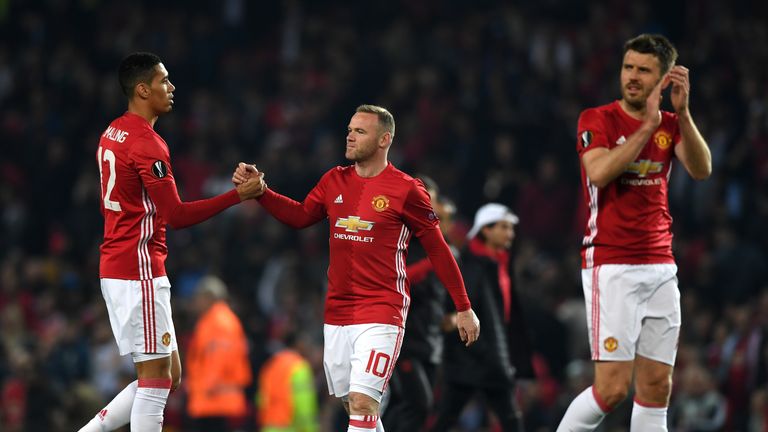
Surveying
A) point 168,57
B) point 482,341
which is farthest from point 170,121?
point 482,341

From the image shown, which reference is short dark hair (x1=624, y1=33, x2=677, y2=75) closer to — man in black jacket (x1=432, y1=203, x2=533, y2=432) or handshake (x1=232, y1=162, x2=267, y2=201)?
handshake (x1=232, y1=162, x2=267, y2=201)

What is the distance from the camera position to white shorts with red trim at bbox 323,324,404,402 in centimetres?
711

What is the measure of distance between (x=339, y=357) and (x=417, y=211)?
997 mm

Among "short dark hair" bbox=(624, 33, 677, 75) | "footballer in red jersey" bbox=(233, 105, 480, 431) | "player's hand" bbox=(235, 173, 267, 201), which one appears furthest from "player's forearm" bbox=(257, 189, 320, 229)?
"short dark hair" bbox=(624, 33, 677, 75)

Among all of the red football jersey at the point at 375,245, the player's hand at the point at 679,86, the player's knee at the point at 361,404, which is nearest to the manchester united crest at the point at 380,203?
the red football jersey at the point at 375,245

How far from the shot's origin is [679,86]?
22.4ft

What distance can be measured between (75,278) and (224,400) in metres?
5.74

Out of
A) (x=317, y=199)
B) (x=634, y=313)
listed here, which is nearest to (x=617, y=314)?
(x=634, y=313)

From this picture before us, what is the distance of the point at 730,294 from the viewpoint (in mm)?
14188

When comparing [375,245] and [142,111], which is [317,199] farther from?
[142,111]

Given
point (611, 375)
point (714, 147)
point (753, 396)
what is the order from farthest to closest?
1. point (714, 147)
2. point (753, 396)
3. point (611, 375)

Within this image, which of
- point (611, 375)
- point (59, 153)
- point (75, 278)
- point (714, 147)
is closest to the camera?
point (611, 375)

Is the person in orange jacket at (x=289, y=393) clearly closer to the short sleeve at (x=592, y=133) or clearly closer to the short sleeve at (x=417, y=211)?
the short sleeve at (x=417, y=211)

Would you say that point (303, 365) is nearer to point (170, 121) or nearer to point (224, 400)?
point (224, 400)
